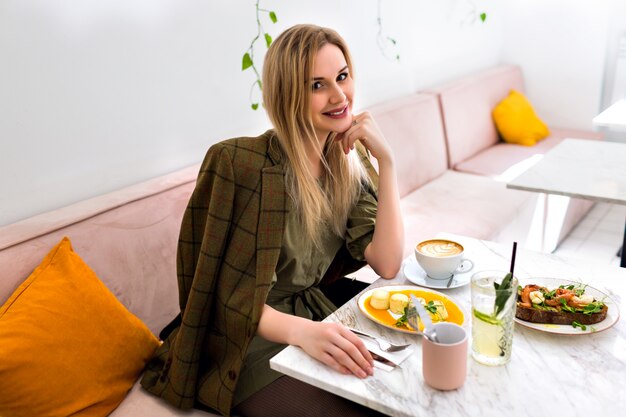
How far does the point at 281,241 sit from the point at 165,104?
2.88 feet

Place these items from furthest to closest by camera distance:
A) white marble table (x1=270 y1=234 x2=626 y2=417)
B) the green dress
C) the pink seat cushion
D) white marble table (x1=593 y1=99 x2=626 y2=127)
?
the pink seat cushion
white marble table (x1=593 y1=99 x2=626 y2=127)
the green dress
white marble table (x1=270 y1=234 x2=626 y2=417)

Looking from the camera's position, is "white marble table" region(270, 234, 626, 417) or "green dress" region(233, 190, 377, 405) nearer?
"white marble table" region(270, 234, 626, 417)

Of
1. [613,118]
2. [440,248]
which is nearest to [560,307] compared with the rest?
[440,248]

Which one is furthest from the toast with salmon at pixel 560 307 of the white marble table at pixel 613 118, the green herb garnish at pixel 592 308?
the white marble table at pixel 613 118

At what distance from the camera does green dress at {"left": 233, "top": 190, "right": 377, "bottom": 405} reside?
1.42m

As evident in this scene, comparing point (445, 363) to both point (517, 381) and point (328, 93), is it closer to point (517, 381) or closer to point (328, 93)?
point (517, 381)

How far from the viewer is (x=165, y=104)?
6.82ft

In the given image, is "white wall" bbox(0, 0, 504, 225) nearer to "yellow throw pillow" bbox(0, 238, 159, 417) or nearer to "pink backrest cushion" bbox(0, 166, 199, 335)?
"pink backrest cushion" bbox(0, 166, 199, 335)

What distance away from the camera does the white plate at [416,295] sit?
1.21 m

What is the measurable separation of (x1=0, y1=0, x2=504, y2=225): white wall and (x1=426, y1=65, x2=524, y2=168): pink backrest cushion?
3.20ft

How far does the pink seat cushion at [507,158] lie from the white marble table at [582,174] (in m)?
0.78

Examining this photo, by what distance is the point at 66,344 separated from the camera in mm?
1394

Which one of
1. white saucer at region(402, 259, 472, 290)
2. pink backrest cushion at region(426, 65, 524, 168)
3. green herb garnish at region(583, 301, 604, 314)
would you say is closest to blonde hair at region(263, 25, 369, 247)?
white saucer at region(402, 259, 472, 290)

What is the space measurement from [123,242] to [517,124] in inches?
106
